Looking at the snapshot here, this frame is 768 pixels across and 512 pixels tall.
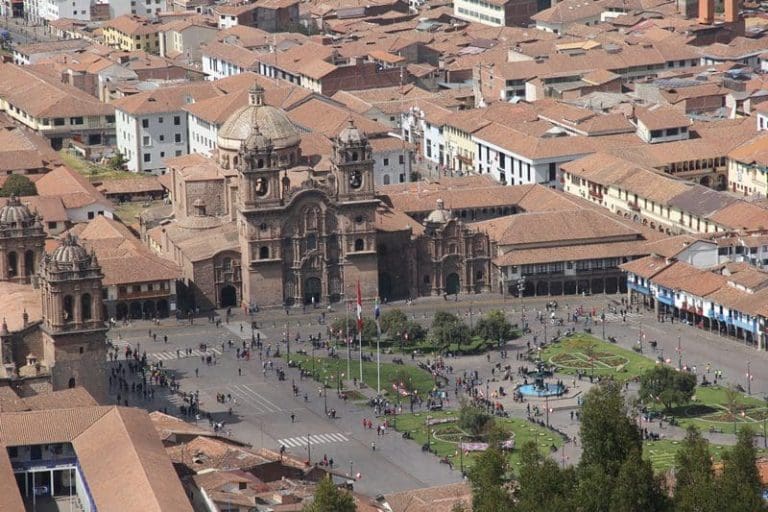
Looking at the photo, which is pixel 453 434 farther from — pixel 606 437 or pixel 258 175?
pixel 258 175

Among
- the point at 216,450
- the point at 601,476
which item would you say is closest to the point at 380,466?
the point at 216,450

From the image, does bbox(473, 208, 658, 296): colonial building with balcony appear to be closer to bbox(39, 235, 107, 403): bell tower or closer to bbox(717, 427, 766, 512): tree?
bbox(39, 235, 107, 403): bell tower

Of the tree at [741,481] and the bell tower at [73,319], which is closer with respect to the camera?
the tree at [741,481]

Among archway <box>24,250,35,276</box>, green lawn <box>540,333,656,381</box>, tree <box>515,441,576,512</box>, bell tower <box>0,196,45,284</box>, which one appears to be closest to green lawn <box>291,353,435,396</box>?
green lawn <box>540,333,656,381</box>

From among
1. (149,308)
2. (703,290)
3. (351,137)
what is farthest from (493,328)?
(149,308)

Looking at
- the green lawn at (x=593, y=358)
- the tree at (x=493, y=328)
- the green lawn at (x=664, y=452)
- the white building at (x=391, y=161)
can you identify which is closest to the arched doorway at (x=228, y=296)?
the tree at (x=493, y=328)

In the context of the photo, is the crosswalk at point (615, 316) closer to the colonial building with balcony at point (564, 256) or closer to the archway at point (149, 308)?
the colonial building with balcony at point (564, 256)

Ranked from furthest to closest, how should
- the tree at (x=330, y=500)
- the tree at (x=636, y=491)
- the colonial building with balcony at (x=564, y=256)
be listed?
A: the colonial building with balcony at (x=564, y=256) → the tree at (x=636, y=491) → the tree at (x=330, y=500)
